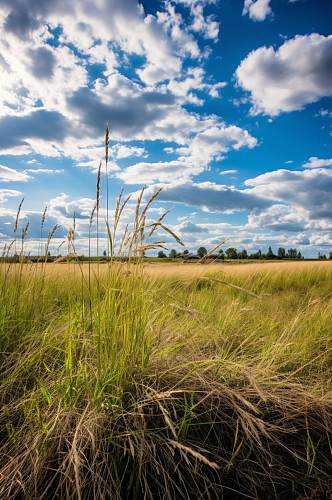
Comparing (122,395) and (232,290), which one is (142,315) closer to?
(122,395)

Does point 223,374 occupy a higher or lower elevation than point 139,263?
lower

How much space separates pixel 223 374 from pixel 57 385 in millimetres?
871

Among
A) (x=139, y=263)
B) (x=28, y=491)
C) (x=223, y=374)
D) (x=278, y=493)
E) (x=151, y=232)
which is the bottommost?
(x=278, y=493)

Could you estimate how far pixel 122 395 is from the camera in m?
1.67

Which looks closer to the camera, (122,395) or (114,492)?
(114,492)

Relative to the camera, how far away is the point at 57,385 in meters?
1.73

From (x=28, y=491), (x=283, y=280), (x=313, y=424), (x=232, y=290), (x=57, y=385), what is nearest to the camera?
(x=28, y=491)

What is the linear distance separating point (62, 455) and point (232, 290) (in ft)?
14.7

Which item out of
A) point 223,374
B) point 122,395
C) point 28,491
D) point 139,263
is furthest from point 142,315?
point 28,491

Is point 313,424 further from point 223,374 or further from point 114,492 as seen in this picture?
point 114,492

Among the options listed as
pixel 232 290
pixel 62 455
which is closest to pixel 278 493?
pixel 62 455

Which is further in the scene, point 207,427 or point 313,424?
point 313,424

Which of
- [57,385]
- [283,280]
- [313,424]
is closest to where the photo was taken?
[57,385]

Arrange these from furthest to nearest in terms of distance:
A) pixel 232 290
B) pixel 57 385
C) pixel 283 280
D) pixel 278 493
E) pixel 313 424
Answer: pixel 283 280 → pixel 232 290 → pixel 313 424 → pixel 57 385 → pixel 278 493
